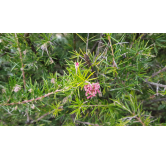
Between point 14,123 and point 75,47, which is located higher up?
point 75,47

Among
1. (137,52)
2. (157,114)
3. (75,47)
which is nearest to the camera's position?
(137,52)

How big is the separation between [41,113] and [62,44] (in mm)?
358

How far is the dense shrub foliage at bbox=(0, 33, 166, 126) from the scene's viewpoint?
14.6 inches

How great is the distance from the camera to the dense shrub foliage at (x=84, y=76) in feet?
1.22

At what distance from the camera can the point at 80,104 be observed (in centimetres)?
42

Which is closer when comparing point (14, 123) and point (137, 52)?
point (137, 52)

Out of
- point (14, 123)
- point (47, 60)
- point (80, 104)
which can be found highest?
point (47, 60)

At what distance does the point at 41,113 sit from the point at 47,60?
0.27m

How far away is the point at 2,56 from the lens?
521mm

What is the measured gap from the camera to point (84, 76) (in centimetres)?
31

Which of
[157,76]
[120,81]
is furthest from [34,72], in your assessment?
[157,76]

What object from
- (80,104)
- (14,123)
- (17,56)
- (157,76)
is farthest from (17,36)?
(157,76)

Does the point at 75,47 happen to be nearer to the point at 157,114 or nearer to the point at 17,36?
the point at 17,36

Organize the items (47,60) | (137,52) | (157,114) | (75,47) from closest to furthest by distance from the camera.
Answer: (137,52) → (47,60) → (75,47) → (157,114)
